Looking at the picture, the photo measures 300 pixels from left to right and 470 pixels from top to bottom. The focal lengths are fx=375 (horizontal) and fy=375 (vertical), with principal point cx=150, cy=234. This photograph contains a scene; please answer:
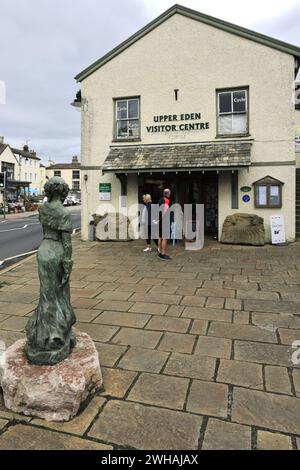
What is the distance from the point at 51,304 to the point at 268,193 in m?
9.82

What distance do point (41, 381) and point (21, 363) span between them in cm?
33

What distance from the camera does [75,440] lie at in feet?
8.50

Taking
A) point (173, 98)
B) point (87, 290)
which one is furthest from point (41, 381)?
point (173, 98)

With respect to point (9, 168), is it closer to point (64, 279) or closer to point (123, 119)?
point (123, 119)

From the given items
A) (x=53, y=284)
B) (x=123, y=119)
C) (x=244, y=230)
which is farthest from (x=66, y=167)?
(x=53, y=284)

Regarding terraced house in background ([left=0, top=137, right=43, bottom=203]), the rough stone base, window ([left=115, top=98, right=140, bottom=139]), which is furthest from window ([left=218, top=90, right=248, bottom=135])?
terraced house in background ([left=0, top=137, right=43, bottom=203])

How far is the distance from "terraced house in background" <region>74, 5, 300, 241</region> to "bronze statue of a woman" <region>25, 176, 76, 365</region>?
8.58m

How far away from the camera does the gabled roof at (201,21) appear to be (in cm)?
1134

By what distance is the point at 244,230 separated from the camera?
11531mm

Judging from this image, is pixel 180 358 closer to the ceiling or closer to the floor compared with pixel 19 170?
closer to the floor

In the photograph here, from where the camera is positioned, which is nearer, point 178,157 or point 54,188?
point 54,188

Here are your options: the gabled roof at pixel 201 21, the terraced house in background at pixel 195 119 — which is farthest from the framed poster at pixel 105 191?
the gabled roof at pixel 201 21

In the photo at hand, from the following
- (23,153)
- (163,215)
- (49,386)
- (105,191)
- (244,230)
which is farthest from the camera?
(23,153)

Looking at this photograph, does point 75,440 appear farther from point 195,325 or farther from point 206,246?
point 206,246
